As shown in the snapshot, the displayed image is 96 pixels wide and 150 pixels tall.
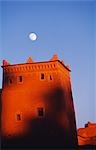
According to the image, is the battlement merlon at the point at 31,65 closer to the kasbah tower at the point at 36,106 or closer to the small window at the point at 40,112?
the kasbah tower at the point at 36,106

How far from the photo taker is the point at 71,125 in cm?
2539

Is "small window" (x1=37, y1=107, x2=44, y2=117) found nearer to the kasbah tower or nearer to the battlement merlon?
the kasbah tower

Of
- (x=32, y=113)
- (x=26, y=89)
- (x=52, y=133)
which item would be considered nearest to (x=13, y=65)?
(x=26, y=89)

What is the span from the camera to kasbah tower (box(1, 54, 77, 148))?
23.2 metres

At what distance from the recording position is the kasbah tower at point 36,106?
2316 centimetres

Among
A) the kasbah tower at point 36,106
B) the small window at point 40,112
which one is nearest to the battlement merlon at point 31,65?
the kasbah tower at point 36,106

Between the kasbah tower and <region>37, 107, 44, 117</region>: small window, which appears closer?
the kasbah tower

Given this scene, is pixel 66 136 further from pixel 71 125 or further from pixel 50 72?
pixel 50 72

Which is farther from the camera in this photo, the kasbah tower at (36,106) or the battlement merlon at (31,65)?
the battlement merlon at (31,65)

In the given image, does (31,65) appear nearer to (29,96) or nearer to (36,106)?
(29,96)

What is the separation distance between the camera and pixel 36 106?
2367 cm

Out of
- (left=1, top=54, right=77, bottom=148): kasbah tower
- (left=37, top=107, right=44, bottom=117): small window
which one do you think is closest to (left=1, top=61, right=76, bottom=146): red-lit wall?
(left=1, top=54, right=77, bottom=148): kasbah tower

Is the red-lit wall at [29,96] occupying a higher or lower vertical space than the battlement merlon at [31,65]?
lower

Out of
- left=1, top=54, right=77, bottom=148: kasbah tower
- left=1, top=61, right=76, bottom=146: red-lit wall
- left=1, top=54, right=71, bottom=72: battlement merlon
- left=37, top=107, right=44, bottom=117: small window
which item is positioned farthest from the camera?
left=1, top=54, right=71, bottom=72: battlement merlon
